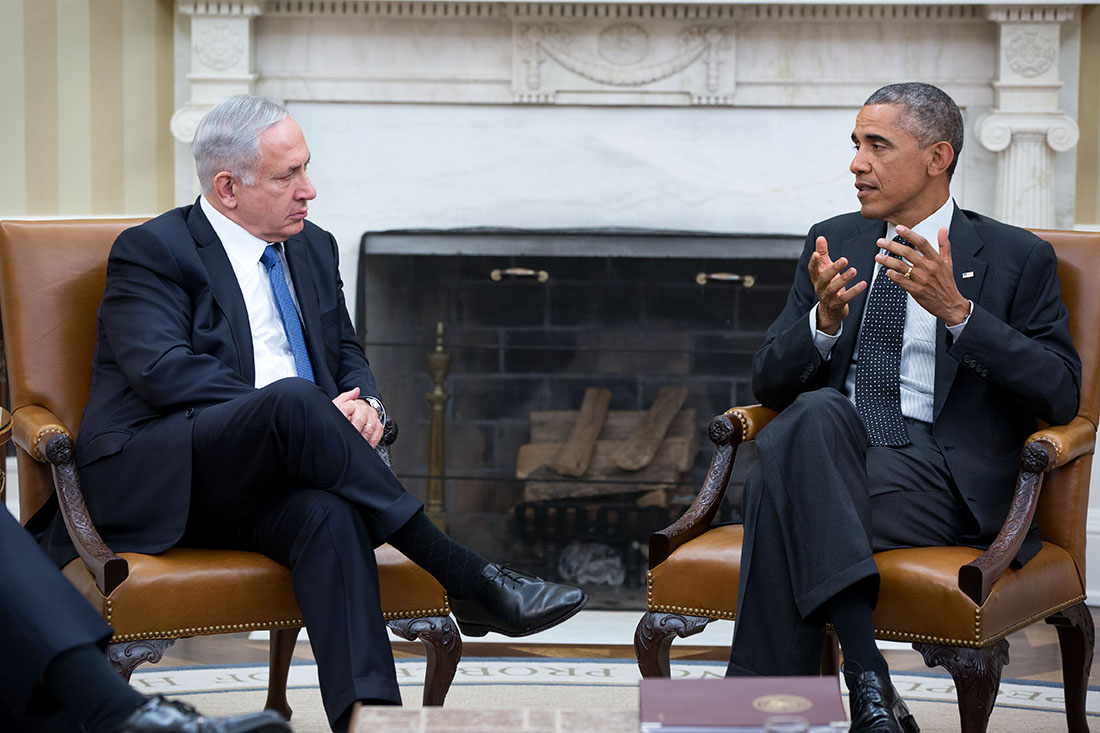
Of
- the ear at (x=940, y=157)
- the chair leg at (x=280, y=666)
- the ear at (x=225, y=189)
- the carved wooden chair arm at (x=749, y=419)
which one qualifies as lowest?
the chair leg at (x=280, y=666)

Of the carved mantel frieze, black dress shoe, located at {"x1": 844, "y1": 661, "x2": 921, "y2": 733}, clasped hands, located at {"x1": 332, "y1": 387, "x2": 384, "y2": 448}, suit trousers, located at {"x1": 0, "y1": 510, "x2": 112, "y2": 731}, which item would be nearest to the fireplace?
the carved mantel frieze

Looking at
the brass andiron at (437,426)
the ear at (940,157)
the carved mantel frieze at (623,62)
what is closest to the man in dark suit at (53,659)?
the ear at (940,157)

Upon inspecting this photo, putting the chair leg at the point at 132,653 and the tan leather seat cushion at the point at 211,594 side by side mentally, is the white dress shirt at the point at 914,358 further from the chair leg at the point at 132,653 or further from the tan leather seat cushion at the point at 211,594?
the chair leg at the point at 132,653

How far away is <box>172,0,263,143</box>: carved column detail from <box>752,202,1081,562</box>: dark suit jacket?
2026 mm

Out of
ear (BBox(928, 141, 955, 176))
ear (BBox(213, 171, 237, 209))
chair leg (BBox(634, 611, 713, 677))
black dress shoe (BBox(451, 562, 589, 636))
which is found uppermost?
ear (BBox(928, 141, 955, 176))

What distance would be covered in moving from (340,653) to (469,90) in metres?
2.34

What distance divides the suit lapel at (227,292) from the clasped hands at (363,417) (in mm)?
179

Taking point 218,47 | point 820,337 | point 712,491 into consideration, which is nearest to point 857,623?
point 712,491

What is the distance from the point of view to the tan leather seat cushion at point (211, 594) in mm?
1983

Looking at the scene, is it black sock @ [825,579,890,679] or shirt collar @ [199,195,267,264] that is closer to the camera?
black sock @ [825,579,890,679]

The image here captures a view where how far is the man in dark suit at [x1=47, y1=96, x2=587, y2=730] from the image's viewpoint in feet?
6.51

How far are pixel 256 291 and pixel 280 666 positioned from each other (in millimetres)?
726

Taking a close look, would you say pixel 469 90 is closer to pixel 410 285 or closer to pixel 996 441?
pixel 410 285

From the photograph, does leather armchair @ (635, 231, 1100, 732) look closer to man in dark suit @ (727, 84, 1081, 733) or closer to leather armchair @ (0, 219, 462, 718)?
man in dark suit @ (727, 84, 1081, 733)
